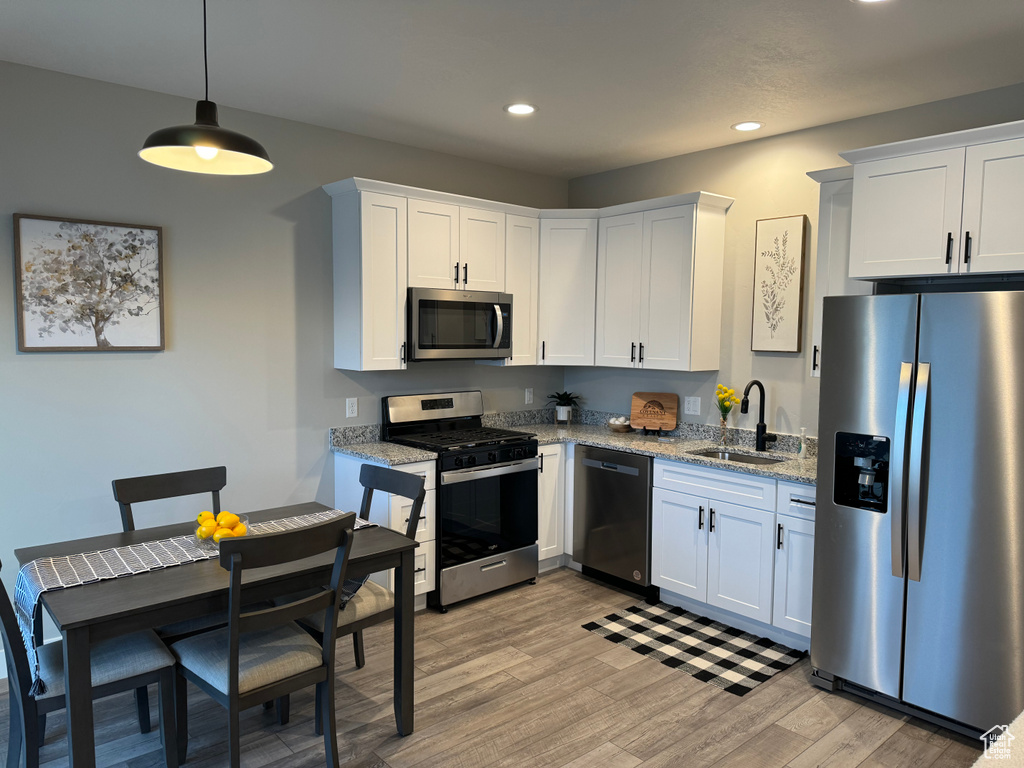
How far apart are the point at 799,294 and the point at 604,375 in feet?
5.03

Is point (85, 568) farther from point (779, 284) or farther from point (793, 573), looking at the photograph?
point (779, 284)

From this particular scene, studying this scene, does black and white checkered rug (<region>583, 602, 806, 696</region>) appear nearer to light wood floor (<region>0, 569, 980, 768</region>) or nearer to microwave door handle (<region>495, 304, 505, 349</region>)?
light wood floor (<region>0, 569, 980, 768</region>)

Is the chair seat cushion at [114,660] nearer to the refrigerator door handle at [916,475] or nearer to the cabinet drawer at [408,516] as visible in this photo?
the cabinet drawer at [408,516]

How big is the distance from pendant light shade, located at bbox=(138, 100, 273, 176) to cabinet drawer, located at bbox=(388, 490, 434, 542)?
1.86 metres

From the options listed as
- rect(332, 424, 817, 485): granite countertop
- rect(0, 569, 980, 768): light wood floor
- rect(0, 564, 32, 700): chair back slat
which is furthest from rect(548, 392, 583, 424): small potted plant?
rect(0, 564, 32, 700): chair back slat

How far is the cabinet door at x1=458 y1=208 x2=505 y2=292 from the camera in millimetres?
4090

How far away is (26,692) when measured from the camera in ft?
6.56

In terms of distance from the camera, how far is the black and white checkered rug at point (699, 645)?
3107 millimetres

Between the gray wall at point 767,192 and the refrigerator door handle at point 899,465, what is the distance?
1.09 metres

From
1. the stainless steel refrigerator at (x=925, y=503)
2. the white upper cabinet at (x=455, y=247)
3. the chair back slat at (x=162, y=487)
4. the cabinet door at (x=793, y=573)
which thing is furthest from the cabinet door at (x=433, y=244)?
the cabinet door at (x=793, y=573)

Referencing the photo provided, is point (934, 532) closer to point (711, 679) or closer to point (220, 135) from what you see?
point (711, 679)

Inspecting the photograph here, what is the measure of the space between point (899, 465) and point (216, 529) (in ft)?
8.48

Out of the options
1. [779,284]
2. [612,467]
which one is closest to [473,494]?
[612,467]

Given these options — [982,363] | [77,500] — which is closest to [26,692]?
[77,500]
